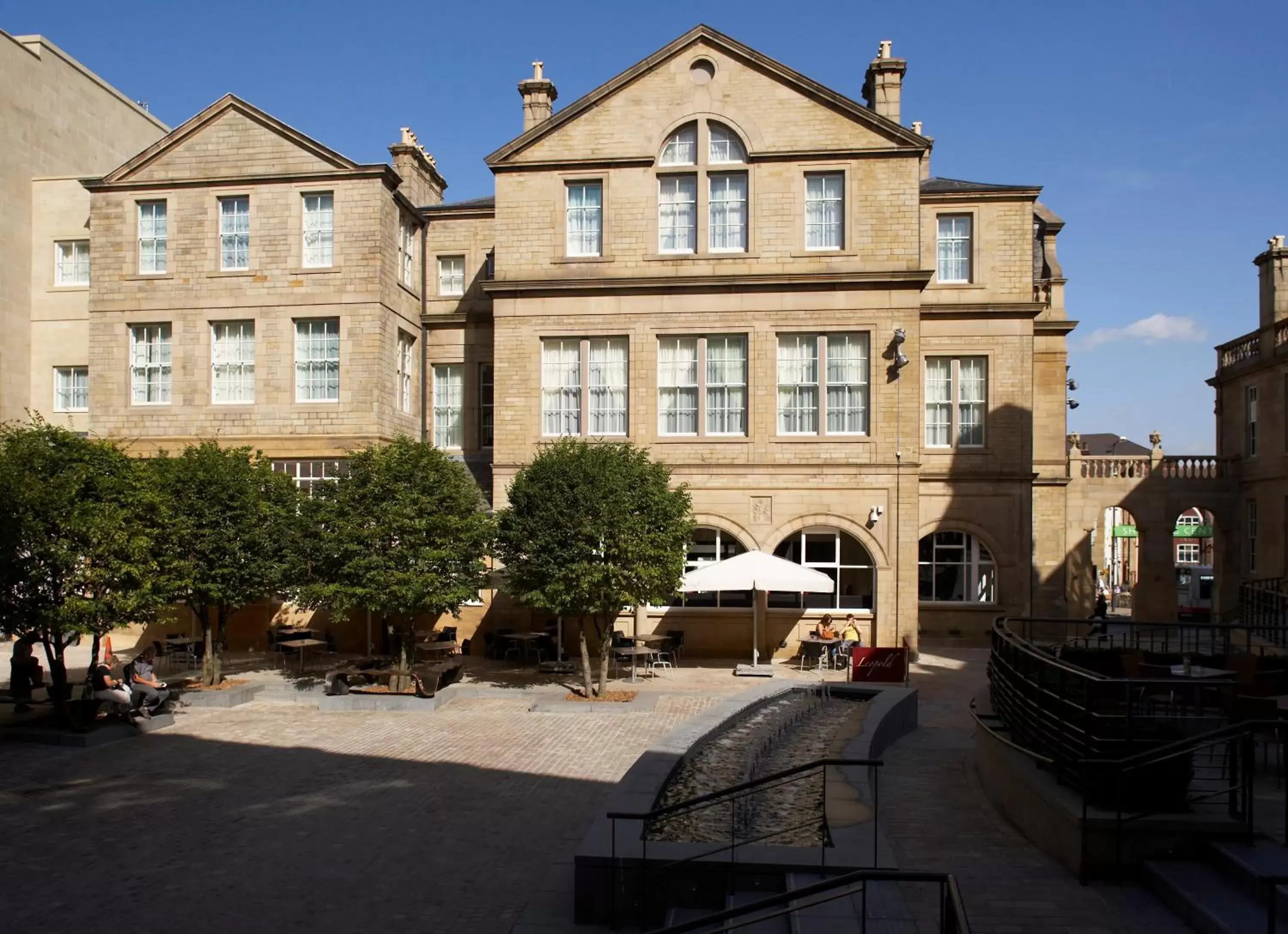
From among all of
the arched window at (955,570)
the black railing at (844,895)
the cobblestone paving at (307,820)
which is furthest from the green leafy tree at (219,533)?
the arched window at (955,570)

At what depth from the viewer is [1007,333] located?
27.1 m

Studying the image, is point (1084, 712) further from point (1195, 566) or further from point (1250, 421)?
point (1195, 566)

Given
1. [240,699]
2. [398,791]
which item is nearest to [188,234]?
[240,699]

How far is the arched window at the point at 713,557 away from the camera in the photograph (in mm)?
24406

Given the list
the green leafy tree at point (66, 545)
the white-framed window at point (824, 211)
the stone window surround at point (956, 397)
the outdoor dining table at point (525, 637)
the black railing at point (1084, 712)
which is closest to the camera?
the black railing at point (1084, 712)

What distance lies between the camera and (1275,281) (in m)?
31.8

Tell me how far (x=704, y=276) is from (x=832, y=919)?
18640mm

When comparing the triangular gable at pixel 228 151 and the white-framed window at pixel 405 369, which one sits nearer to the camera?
the triangular gable at pixel 228 151

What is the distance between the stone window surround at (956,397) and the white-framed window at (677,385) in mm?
7062

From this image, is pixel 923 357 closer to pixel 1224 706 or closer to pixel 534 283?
pixel 534 283

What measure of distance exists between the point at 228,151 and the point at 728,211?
1386 centimetres

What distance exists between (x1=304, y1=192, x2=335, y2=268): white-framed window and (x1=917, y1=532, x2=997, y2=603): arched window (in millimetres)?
18531

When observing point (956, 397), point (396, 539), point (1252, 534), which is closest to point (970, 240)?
point (956, 397)

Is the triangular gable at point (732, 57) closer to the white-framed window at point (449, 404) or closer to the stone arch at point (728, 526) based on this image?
the white-framed window at point (449, 404)
